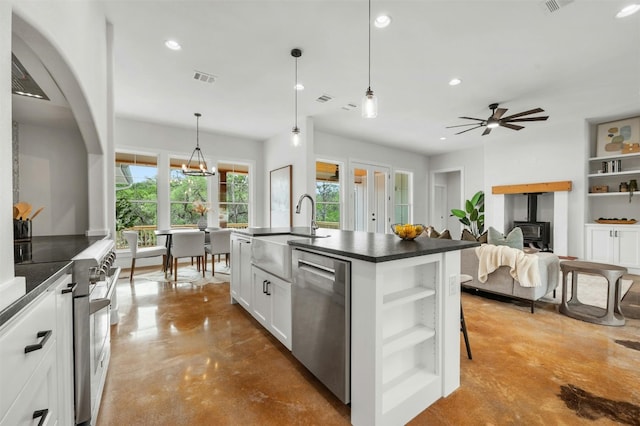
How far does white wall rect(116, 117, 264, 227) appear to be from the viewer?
5.44 metres

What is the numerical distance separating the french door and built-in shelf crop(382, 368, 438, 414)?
213 inches

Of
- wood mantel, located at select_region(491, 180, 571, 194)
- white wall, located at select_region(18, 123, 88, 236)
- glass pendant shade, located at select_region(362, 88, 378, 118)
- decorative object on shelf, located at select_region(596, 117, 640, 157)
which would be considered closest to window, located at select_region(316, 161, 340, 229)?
wood mantel, located at select_region(491, 180, 571, 194)

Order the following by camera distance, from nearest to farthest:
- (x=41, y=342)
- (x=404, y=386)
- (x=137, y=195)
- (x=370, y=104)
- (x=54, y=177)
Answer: (x=41, y=342) → (x=404, y=386) → (x=370, y=104) → (x=54, y=177) → (x=137, y=195)

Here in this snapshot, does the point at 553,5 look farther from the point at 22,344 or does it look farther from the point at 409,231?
the point at 22,344

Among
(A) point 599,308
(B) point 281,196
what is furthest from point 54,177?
(A) point 599,308

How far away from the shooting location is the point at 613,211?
574 centimetres

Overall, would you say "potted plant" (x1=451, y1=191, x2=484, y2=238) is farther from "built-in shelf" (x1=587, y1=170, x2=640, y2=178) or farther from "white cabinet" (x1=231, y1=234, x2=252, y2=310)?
"white cabinet" (x1=231, y1=234, x2=252, y2=310)

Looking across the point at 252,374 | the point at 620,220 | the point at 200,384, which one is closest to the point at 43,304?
the point at 200,384

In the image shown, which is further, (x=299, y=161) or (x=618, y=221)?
(x=299, y=161)

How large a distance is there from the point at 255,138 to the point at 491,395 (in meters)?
6.42

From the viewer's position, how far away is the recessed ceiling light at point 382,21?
2.58 meters

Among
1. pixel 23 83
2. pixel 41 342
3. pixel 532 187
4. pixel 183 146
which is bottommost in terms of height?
pixel 41 342

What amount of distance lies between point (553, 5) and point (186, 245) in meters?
5.12

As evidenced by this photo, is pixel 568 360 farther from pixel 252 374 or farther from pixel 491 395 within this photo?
pixel 252 374
